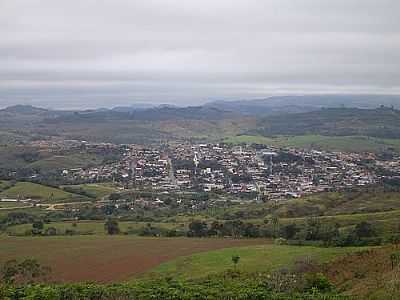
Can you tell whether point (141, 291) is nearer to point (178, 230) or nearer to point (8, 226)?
point (178, 230)

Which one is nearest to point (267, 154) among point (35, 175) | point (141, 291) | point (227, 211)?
point (35, 175)

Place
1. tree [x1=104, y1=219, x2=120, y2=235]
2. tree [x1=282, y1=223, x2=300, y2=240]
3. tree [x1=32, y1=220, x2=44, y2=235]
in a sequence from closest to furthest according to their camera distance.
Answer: tree [x1=282, y1=223, x2=300, y2=240] → tree [x1=32, y1=220, x2=44, y2=235] → tree [x1=104, y1=219, x2=120, y2=235]

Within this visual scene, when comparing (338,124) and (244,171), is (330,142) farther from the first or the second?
(244,171)

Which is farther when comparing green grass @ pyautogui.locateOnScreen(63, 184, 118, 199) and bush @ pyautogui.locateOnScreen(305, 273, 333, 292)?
green grass @ pyautogui.locateOnScreen(63, 184, 118, 199)

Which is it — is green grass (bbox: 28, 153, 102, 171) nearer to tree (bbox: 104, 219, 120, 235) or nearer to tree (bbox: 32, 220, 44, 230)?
tree (bbox: 32, 220, 44, 230)

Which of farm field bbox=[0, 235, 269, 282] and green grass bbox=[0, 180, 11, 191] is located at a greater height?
farm field bbox=[0, 235, 269, 282]

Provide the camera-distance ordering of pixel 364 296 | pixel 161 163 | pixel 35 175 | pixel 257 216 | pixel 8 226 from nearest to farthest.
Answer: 1. pixel 364 296
2. pixel 8 226
3. pixel 257 216
4. pixel 35 175
5. pixel 161 163

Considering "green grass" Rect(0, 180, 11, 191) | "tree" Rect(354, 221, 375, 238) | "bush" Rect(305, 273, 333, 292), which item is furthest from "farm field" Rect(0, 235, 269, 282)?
"green grass" Rect(0, 180, 11, 191)

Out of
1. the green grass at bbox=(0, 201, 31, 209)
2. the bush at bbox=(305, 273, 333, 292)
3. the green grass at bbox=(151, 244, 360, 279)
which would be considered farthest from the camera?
the green grass at bbox=(0, 201, 31, 209)
